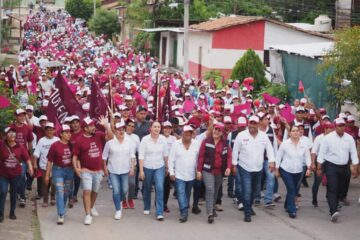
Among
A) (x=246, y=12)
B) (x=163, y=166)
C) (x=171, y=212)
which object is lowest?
(x=171, y=212)

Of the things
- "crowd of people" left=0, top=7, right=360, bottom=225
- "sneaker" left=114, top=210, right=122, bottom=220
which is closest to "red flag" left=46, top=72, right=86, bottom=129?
"crowd of people" left=0, top=7, right=360, bottom=225

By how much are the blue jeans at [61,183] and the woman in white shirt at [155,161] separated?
1.09 m

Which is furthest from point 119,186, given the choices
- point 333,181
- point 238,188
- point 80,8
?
point 80,8

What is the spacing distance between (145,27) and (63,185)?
39.7 metres

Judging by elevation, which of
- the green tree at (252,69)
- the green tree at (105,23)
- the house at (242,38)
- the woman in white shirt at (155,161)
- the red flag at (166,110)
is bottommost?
the woman in white shirt at (155,161)

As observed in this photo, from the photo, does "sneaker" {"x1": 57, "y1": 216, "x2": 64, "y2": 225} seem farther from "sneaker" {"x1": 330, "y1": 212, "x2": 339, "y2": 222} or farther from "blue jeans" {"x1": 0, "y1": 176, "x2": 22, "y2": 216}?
"sneaker" {"x1": 330, "y1": 212, "x2": 339, "y2": 222}

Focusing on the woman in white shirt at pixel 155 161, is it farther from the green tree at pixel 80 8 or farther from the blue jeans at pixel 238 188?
the green tree at pixel 80 8

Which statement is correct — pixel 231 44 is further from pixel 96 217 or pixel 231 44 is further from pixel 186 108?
pixel 96 217

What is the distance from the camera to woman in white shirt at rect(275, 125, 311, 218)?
39.9ft

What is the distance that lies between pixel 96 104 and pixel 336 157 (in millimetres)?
4199

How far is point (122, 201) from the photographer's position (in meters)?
12.6

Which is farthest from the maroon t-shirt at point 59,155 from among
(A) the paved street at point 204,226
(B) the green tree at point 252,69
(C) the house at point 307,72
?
(B) the green tree at point 252,69

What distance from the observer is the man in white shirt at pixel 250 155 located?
12.0 meters

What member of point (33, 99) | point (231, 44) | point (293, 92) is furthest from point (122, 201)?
point (231, 44)
